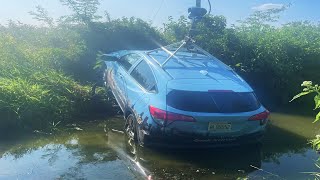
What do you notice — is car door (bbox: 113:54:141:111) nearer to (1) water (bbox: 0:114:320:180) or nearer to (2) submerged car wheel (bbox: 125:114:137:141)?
(2) submerged car wheel (bbox: 125:114:137:141)

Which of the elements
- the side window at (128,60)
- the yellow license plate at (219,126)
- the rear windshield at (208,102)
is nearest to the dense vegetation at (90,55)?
the side window at (128,60)

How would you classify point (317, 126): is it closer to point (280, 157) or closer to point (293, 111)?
point (293, 111)

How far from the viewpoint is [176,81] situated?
227 inches

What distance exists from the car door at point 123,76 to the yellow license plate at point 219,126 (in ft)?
6.34

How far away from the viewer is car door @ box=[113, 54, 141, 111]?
6985 mm

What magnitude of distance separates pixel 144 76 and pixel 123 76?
2.75 feet

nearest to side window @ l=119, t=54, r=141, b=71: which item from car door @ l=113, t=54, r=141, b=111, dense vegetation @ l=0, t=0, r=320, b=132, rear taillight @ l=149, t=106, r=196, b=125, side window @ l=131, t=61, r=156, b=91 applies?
car door @ l=113, t=54, r=141, b=111

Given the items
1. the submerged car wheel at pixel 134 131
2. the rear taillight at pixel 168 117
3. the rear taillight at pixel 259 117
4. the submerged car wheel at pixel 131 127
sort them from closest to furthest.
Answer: the rear taillight at pixel 168 117, the rear taillight at pixel 259 117, the submerged car wheel at pixel 134 131, the submerged car wheel at pixel 131 127

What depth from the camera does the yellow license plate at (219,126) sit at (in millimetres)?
5387

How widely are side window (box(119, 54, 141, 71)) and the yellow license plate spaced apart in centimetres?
236

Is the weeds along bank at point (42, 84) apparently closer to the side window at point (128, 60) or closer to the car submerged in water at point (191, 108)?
the side window at point (128, 60)

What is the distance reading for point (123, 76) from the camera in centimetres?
718

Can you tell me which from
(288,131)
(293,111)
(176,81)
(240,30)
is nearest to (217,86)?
(176,81)

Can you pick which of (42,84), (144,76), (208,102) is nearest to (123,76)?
(144,76)
